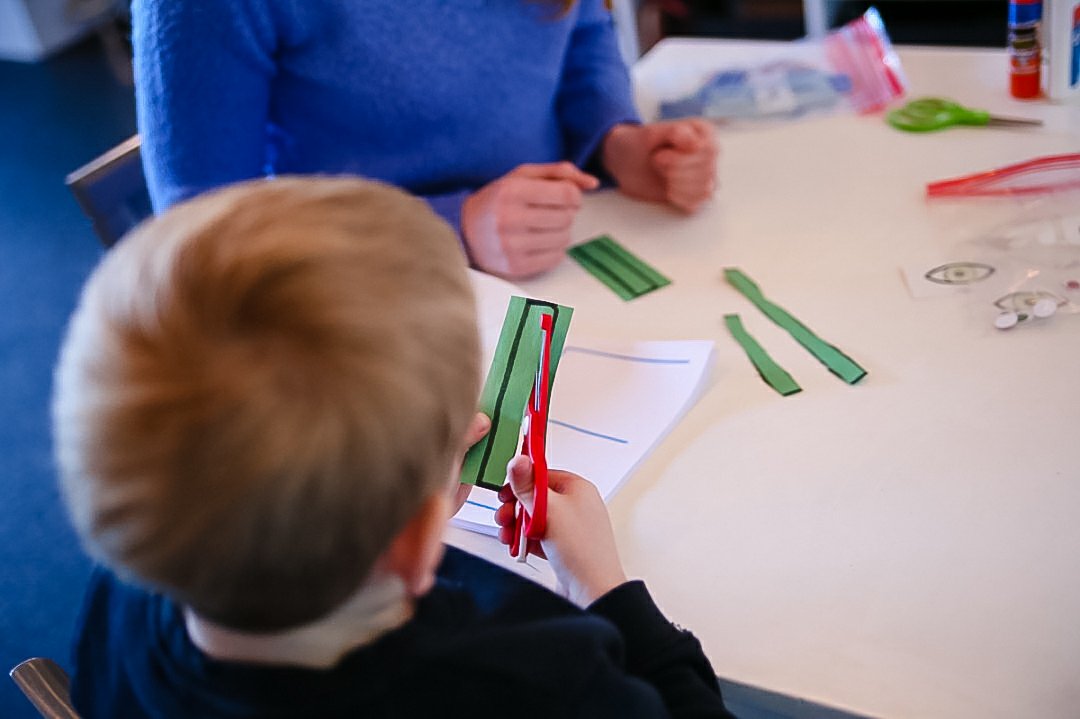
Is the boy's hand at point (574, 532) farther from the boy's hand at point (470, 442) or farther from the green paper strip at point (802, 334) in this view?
the green paper strip at point (802, 334)

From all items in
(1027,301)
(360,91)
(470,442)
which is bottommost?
(1027,301)

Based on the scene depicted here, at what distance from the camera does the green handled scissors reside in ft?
3.51

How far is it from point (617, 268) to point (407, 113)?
0.25 metres

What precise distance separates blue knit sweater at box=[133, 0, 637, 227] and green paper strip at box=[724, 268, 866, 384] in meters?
0.28

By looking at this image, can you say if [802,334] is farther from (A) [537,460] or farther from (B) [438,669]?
(B) [438,669]

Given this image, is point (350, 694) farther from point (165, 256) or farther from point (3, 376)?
point (3, 376)

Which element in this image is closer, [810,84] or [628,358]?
[628,358]

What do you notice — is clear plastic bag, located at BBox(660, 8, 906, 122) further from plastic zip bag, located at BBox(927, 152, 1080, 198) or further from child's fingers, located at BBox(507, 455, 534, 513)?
child's fingers, located at BBox(507, 455, 534, 513)

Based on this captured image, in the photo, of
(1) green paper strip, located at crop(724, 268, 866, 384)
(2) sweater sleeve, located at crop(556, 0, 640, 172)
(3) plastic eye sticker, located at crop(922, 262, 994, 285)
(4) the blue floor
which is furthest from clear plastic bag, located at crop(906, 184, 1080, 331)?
(4) the blue floor

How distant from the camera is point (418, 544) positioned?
44 cm

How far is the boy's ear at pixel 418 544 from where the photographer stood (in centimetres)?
43

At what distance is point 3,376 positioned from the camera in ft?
7.02

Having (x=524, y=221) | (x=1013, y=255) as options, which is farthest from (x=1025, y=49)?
(x=524, y=221)

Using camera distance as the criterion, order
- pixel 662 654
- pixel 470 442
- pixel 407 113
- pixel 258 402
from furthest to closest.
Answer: pixel 407 113 < pixel 470 442 < pixel 662 654 < pixel 258 402
